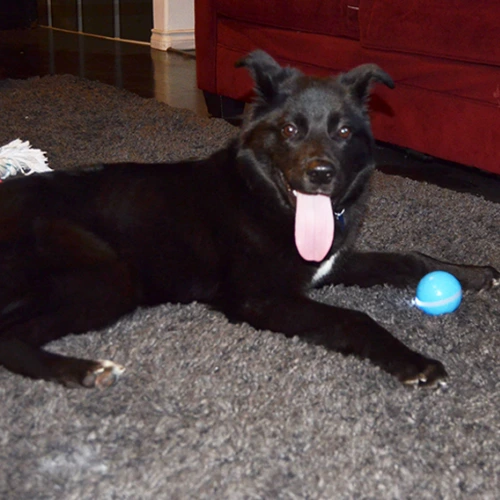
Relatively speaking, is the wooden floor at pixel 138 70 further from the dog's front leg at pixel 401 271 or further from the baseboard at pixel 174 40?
the dog's front leg at pixel 401 271

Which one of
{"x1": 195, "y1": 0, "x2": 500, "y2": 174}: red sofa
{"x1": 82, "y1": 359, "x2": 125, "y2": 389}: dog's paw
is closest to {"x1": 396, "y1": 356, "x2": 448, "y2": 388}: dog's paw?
{"x1": 82, "y1": 359, "x2": 125, "y2": 389}: dog's paw

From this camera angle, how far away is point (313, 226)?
2.18 meters

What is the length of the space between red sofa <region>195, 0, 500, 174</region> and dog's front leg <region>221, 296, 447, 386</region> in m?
1.82

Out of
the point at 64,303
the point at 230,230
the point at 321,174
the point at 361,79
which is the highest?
the point at 361,79

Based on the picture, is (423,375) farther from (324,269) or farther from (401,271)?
(401,271)

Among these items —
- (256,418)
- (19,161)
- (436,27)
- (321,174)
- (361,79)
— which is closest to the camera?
(256,418)

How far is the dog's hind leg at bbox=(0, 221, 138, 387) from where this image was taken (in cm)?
178

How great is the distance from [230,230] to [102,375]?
0.67 meters

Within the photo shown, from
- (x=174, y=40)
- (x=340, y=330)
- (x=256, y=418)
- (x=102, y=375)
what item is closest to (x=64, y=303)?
(x=102, y=375)

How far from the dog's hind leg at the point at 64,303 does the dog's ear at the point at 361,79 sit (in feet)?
3.22

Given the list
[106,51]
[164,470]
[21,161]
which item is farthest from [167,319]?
[106,51]

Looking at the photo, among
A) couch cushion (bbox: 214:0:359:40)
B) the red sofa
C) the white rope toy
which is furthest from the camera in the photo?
couch cushion (bbox: 214:0:359:40)

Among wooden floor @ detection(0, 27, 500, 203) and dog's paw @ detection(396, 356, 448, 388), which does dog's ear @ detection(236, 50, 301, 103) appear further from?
wooden floor @ detection(0, 27, 500, 203)

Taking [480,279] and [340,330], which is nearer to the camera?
[340,330]
